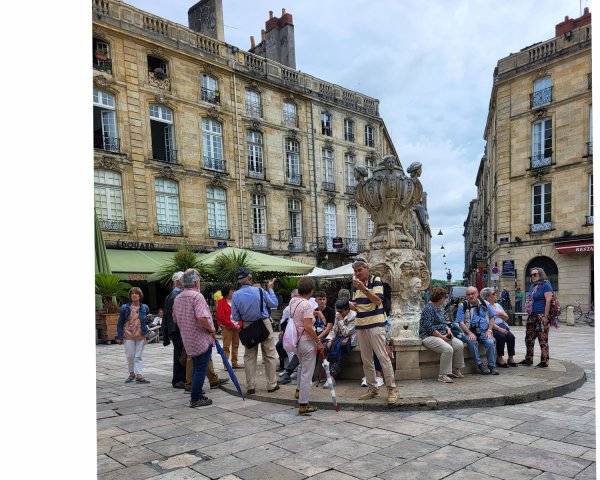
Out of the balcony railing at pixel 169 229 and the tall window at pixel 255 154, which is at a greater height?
the tall window at pixel 255 154

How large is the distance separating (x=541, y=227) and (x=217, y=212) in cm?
1723

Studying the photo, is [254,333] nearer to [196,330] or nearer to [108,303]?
[196,330]

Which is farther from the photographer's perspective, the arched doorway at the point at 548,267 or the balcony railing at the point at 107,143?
the arched doorway at the point at 548,267

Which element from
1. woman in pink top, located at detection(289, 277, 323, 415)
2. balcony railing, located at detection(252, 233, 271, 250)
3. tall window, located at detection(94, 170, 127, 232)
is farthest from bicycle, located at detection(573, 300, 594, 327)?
tall window, located at detection(94, 170, 127, 232)

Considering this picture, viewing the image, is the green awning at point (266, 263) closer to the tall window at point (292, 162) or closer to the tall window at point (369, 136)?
the tall window at point (292, 162)

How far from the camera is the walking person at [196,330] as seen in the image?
17.9ft

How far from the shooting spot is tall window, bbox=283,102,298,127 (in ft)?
84.8

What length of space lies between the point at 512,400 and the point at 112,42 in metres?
20.7

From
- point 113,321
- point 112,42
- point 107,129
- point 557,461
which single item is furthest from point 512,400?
point 112,42

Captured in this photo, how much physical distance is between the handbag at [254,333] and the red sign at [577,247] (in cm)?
2010

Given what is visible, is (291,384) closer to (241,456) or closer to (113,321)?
(241,456)

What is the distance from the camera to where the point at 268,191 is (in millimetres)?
24531

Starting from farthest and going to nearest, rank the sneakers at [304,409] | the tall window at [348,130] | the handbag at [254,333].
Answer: the tall window at [348,130], the handbag at [254,333], the sneakers at [304,409]

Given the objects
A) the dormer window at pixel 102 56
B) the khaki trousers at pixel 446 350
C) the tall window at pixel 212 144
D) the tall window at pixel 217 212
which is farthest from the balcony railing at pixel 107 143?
the khaki trousers at pixel 446 350
